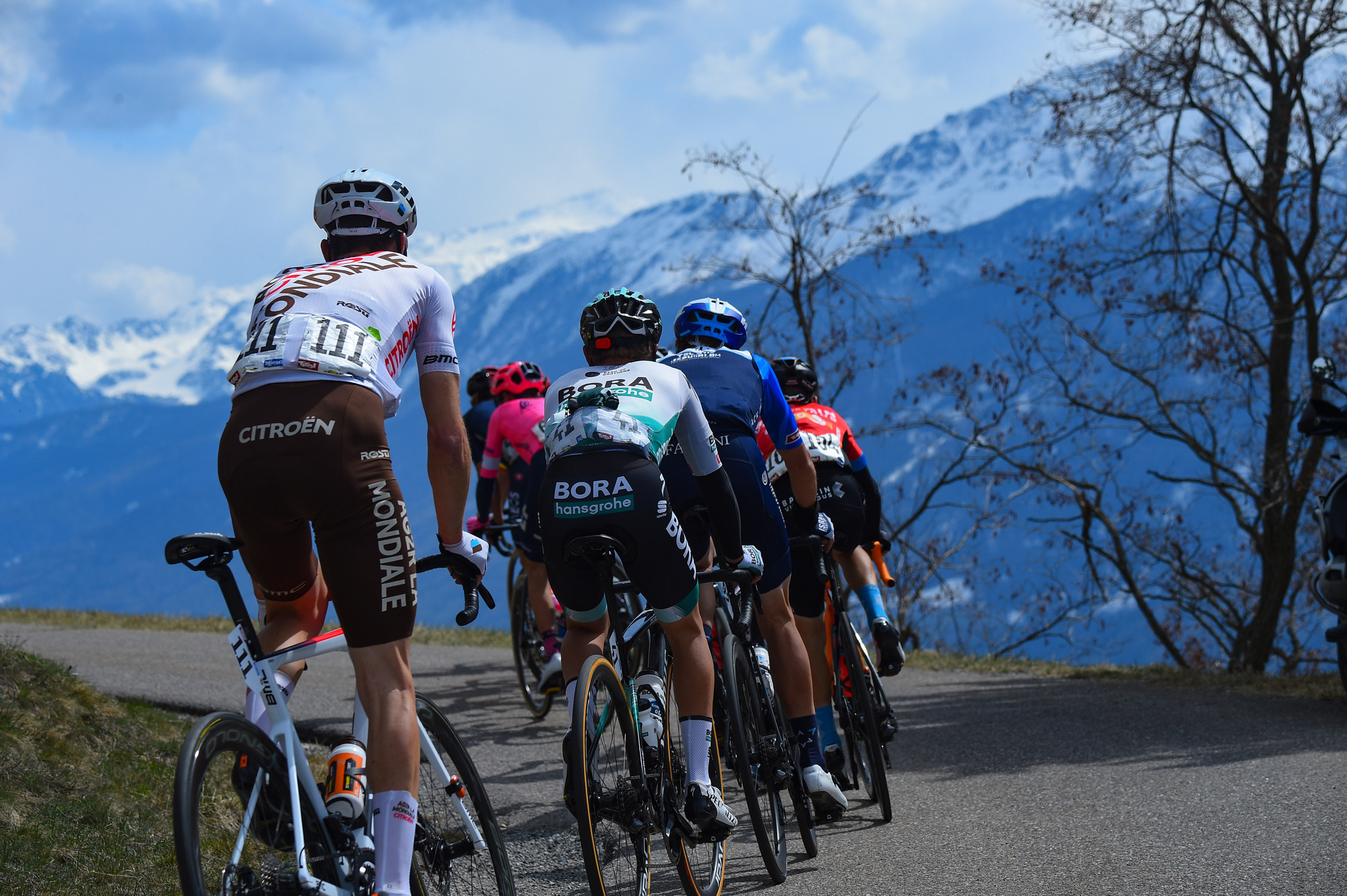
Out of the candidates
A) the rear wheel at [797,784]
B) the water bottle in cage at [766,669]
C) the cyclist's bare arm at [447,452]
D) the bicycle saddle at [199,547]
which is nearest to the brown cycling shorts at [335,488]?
the bicycle saddle at [199,547]

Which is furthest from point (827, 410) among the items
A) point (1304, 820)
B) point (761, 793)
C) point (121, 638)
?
point (121, 638)

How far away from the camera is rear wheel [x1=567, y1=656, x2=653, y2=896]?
11.6 ft

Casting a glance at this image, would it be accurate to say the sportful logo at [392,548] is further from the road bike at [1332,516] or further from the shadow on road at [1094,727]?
the road bike at [1332,516]

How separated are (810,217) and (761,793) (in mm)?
11804

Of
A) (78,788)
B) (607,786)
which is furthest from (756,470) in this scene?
(78,788)

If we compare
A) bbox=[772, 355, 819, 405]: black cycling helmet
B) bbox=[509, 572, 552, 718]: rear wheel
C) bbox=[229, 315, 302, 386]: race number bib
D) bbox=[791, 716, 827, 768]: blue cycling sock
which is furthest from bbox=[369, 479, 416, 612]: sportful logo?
bbox=[509, 572, 552, 718]: rear wheel

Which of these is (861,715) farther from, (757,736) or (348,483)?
(348,483)

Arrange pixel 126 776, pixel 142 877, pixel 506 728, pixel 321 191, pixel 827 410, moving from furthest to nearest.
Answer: pixel 506 728 → pixel 827 410 → pixel 126 776 → pixel 142 877 → pixel 321 191

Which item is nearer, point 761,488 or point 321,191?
point 321,191

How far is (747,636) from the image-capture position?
491 cm

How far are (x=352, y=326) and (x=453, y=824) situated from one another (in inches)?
63.5

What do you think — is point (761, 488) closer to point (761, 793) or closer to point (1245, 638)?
point (761, 793)

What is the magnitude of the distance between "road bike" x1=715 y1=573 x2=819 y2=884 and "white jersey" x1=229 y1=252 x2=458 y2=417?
175cm

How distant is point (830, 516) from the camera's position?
634 centimetres
